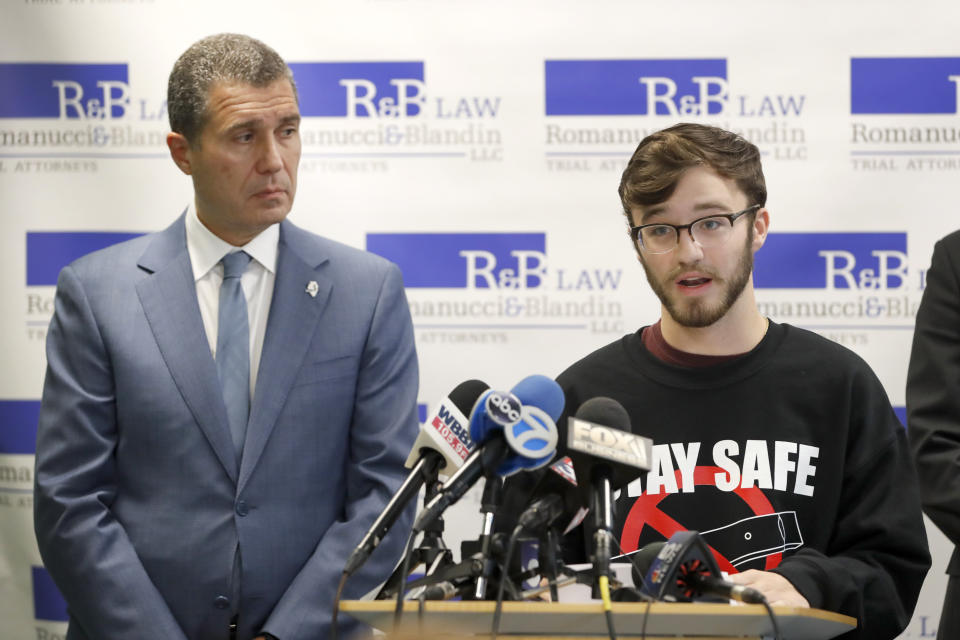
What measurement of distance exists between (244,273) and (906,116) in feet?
7.07

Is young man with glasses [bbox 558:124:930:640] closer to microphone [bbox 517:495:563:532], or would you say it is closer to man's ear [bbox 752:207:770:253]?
man's ear [bbox 752:207:770:253]

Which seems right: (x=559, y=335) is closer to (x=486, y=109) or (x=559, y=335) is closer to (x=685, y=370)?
(x=486, y=109)

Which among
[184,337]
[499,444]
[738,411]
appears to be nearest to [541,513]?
[499,444]

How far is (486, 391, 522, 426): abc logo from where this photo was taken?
1500mm

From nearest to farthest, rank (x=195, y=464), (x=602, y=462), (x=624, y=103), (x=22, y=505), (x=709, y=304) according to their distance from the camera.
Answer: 1. (x=602, y=462)
2. (x=709, y=304)
3. (x=195, y=464)
4. (x=624, y=103)
5. (x=22, y=505)

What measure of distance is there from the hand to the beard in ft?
2.01

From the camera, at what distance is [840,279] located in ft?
11.4

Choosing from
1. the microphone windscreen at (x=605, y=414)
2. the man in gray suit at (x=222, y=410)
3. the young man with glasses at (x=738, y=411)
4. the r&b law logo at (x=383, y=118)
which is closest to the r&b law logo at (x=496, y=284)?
the r&b law logo at (x=383, y=118)

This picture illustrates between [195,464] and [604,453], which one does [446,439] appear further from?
[195,464]

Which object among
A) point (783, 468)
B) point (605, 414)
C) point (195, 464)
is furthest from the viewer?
point (195, 464)

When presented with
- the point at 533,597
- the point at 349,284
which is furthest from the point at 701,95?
the point at 533,597

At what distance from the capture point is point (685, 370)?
232 centimetres

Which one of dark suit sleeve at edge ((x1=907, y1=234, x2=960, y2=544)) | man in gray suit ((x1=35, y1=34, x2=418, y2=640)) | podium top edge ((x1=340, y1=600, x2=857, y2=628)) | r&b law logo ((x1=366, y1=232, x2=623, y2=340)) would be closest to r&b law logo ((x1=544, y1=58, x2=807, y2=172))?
r&b law logo ((x1=366, y1=232, x2=623, y2=340))

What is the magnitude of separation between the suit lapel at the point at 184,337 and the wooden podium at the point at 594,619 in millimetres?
1112
